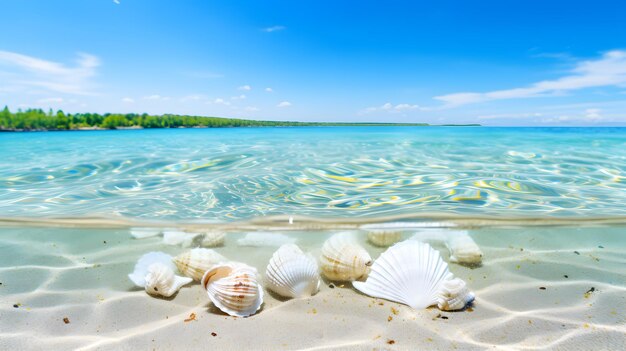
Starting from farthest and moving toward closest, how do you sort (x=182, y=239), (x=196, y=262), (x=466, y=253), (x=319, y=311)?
(x=182, y=239) → (x=466, y=253) → (x=196, y=262) → (x=319, y=311)

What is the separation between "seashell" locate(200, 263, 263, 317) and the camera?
8.75ft

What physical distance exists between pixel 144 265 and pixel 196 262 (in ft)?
2.39

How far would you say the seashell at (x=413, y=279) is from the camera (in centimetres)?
278

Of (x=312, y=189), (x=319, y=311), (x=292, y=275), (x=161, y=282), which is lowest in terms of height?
(x=319, y=311)

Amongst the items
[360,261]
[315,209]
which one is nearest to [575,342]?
[360,261]

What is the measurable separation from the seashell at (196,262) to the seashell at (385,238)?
6.52 feet

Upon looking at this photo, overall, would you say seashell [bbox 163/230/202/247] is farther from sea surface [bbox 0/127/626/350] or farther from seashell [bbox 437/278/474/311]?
seashell [bbox 437/278/474/311]

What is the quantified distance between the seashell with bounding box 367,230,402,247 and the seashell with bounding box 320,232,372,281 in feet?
2.99

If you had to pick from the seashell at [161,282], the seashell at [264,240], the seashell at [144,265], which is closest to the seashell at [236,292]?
the seashell at [161,282]

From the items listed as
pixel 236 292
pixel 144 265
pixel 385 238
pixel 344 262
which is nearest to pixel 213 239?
pixel 144 265

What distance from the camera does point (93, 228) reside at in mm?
5137

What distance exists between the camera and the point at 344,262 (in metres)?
3.19

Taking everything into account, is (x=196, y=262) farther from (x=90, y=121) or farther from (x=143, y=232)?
(x=90, y=121)

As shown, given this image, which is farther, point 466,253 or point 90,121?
point 90,121
